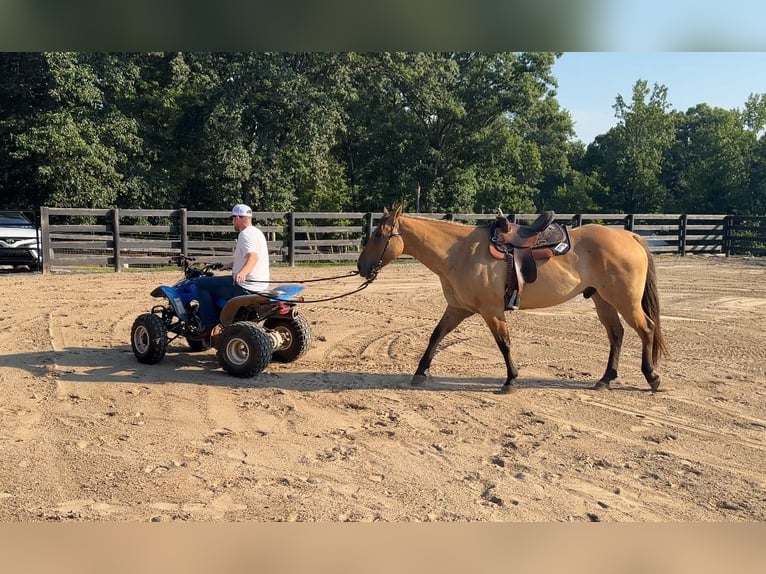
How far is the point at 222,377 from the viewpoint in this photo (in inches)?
267

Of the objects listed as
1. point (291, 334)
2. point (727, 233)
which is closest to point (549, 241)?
point (291, 334)

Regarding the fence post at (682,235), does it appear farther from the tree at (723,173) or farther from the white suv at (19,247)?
the white suv at (19,247)

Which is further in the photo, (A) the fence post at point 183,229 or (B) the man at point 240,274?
(A) the fence post at point 183,229

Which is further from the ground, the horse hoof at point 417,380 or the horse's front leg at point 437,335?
the horse's front leg at point 437,335

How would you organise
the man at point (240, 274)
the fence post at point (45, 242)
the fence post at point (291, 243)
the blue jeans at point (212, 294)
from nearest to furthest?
the man at point (240, 274) → the blue jeans at point (212, 294) → the fence post at point (45, 242) → the fence post at point (291, 243)

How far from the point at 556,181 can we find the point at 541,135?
14.1 m

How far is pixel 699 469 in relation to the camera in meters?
4.43

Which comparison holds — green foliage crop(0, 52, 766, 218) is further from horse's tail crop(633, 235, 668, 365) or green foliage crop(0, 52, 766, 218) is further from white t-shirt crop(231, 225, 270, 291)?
horse's tail crop(633, 235, 668, 365)

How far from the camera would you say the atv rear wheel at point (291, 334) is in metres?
7.26

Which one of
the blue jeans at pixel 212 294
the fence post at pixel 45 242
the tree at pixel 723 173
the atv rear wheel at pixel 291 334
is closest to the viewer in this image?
the blue jeans at pixel 212 294

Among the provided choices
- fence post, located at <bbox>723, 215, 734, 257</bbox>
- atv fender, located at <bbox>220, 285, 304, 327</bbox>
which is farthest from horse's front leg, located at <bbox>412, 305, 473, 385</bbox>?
fence post, located at <bbox>723, 215, 734, 257</bbox>

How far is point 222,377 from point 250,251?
1.39m

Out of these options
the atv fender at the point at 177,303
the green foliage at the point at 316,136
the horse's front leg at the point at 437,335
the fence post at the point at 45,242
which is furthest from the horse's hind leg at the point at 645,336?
the green foliage at the point at 316,136

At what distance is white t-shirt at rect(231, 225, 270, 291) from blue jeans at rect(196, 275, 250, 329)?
246 mm
